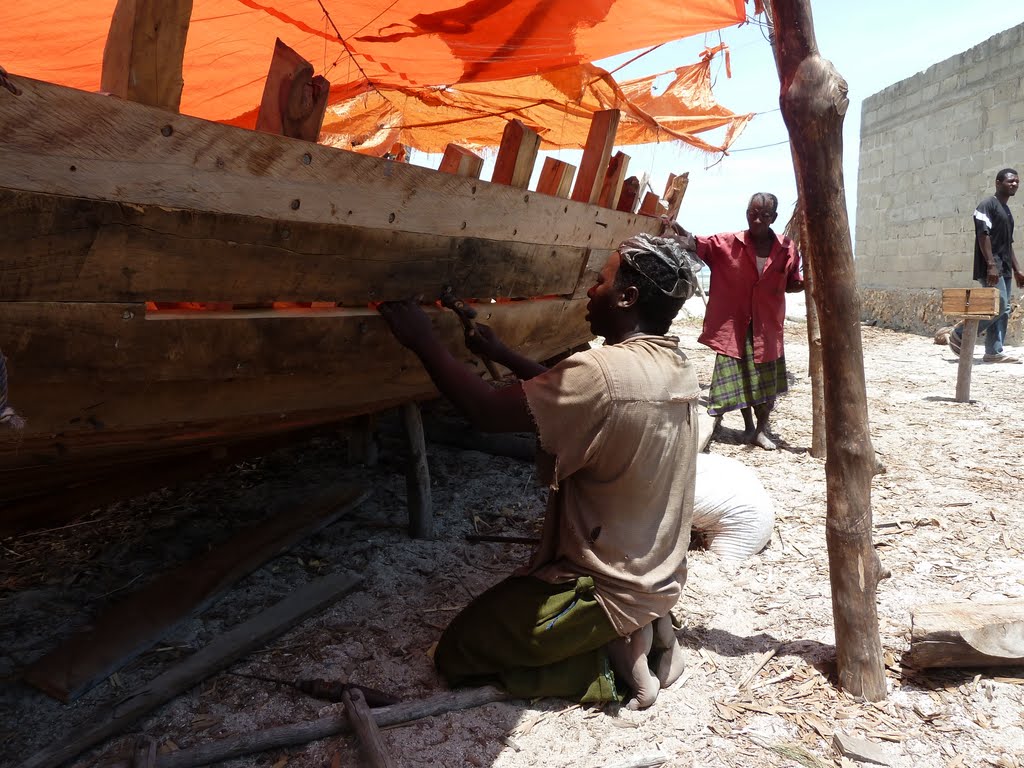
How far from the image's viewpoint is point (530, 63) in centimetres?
389

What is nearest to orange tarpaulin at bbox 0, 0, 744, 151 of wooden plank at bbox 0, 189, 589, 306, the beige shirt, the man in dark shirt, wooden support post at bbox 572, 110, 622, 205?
wooden support post at bbox 572, 110, 622, 205

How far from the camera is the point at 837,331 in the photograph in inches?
93.4

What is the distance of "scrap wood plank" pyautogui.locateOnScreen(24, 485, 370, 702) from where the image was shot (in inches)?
91.1

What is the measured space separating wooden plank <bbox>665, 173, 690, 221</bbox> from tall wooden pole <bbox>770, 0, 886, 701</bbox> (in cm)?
336

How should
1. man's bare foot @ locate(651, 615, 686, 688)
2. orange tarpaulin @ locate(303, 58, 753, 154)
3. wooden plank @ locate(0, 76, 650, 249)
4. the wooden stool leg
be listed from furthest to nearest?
the wooden stool leg → orange tarpaulin @ locate(303, 58, 753, 154) → man's bare foot @ locate(651, 615, 686, 688) → wooden plank @ locate(0, 76, 650, 249)

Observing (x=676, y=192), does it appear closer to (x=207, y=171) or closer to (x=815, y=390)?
(x=815, y=390)

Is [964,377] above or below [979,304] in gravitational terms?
below

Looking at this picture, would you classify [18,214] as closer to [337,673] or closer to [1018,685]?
[337,673]

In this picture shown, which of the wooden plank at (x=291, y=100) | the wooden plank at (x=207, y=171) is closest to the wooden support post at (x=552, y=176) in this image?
the wooden plank at (x=207, y=171)

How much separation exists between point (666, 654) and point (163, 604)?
171 centimetres

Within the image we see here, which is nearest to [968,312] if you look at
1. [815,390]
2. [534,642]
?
[815,390]

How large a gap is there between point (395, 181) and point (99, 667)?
172 cm

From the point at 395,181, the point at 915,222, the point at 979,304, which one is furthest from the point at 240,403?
the point at 915,222

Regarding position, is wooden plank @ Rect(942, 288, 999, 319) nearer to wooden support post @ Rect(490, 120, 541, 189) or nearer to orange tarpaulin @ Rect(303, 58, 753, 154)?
orange tarpaulin @ Rect(303, 58, 753, 154)
